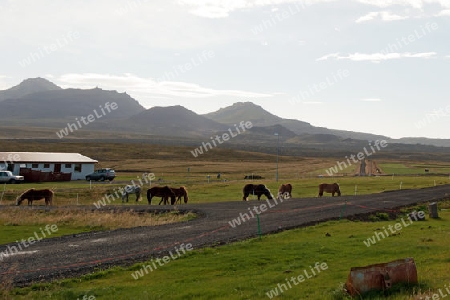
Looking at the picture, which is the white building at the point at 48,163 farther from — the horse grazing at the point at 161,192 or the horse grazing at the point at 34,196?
the horse grazing at the point at 161,192

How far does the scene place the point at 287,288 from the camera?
13516 mm

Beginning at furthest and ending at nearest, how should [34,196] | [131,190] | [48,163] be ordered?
1. [48,163]
2. [131,190]
3. [34,196]

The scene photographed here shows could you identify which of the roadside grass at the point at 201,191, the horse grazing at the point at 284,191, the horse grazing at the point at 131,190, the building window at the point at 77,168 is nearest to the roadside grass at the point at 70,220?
the roadside grass at the point at 201,191

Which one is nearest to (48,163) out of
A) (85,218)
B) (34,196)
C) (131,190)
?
(131,190)

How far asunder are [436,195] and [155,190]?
29929 millimetres

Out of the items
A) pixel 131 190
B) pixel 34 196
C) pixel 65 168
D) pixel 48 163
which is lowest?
pixel 34 196

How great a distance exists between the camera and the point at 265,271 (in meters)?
16.3

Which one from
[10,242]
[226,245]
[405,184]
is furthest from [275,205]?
[405,184]

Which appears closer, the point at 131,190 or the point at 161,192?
the point at 161,192

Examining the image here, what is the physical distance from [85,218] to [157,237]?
418 inches

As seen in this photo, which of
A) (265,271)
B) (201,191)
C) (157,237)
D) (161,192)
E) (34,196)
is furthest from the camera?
(201,191)

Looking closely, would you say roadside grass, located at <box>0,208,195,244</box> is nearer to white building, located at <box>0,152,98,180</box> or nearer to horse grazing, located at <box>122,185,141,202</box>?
horse grazing, located at <box>122,185,141,202</box>

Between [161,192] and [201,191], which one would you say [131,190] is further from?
[201,191]

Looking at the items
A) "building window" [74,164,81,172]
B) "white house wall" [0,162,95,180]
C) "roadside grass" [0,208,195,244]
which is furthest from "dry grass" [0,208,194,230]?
"building window" [74,164,81,172]
